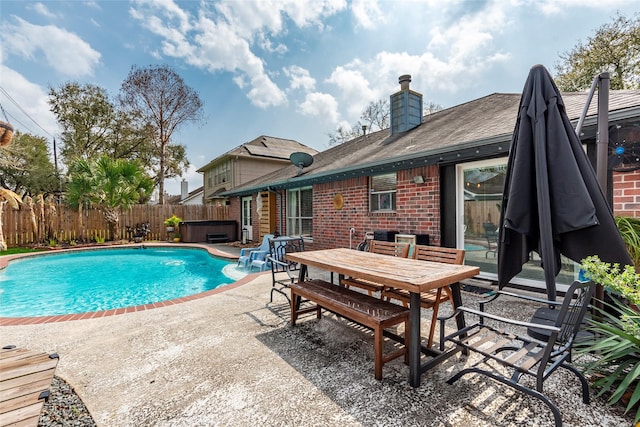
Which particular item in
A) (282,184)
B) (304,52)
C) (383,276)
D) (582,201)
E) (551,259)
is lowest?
(383,276)

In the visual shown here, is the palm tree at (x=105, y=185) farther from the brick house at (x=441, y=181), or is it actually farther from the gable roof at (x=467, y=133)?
the gable roof at (x=467, y=133)

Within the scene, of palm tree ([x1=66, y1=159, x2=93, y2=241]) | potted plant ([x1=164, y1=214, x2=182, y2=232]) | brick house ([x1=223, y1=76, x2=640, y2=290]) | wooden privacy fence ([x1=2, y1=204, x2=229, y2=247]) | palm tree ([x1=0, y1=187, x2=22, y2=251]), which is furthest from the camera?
potted plant ([x1=164, y1=214, x2=182, y2=232])

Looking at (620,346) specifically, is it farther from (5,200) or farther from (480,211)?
(5,200)

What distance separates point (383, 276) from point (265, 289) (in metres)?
3.21

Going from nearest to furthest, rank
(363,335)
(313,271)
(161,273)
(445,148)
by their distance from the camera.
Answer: (363,335) → (445,148) → (313,271) → (161,273)

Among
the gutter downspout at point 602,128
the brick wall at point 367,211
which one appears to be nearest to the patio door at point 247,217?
the brick wall at point 367,211

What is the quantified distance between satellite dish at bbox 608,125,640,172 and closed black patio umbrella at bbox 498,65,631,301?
6.34 ft

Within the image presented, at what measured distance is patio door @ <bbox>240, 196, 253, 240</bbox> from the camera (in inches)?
520

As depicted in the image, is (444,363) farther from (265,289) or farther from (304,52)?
(304,52)

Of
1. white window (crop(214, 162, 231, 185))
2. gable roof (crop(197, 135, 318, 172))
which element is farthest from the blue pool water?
white window (crop(214, 162, 231, 185))

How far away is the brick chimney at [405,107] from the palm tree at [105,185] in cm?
1240

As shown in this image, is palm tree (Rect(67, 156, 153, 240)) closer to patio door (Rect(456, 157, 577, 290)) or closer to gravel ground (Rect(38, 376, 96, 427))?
gravel ground (Rect(38, 376, 96, 427))

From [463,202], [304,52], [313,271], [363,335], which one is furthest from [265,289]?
[304,52]

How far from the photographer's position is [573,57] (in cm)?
1424
